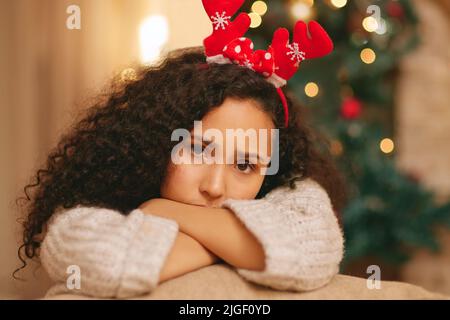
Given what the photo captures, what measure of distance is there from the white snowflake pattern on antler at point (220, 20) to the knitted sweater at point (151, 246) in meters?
0.36

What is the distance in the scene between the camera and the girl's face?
3.04 feet

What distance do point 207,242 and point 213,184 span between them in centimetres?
13

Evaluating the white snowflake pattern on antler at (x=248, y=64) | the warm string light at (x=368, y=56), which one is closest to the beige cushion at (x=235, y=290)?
the white snowflake pattern on antler at (x=248, y=64)

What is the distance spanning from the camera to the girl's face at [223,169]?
93 cm

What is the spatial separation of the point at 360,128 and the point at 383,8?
52cm

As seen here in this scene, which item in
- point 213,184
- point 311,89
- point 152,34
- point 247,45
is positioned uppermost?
point 152,34

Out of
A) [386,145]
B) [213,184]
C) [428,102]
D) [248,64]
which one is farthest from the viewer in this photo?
[428,102]

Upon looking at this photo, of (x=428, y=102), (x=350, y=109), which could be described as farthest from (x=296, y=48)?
(x=428, y=102)

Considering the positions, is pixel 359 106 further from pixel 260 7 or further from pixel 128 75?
pixel 128 75

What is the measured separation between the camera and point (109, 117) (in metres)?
1.04

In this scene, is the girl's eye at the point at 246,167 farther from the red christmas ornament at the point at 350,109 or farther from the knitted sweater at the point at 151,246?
the red christmas ornament at the point at 350,109

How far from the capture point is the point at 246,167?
0.98 m
